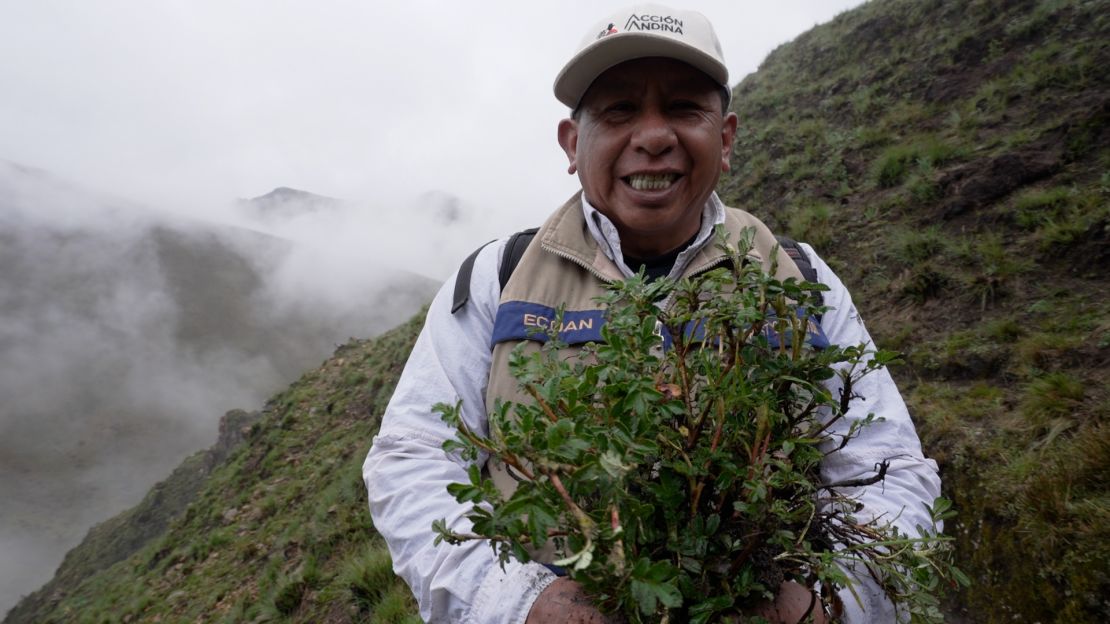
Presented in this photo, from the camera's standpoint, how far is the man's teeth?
7.23 ft

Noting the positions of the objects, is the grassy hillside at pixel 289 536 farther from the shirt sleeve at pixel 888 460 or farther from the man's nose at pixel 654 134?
the man's nose at pixel 654 134

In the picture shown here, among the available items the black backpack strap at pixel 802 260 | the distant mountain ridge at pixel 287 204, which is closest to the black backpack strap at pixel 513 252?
the black backpack strap at pixel 802 260

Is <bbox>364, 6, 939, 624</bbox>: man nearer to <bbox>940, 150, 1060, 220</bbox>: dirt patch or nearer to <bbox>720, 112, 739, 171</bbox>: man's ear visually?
<bbox>720, 112, 739, 171</bbox>: man's ear

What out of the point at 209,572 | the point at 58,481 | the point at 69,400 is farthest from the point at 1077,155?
the point at 69,400

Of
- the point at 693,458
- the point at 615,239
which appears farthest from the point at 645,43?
the point at 693,458

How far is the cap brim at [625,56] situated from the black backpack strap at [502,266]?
2.20 feet

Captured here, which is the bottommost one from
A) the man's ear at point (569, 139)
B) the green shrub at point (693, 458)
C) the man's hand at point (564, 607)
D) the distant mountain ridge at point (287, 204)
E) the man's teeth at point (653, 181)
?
the man's hand at point (564, 607)

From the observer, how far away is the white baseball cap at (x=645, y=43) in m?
2.03

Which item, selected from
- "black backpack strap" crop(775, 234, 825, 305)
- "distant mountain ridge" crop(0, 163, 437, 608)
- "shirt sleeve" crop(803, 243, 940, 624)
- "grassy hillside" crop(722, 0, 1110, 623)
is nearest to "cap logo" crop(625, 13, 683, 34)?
"black backpack strap" crop(775, 234, 825, 305)

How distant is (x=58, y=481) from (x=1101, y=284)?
7422cm

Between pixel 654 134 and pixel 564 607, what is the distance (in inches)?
65.6

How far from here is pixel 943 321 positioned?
16.6 ft

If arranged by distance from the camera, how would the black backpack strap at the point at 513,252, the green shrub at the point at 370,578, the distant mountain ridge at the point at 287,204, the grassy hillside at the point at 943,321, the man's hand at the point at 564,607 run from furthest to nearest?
the distant mountain ridge at the point at 287,204 < the green shrub at the point at 370,578 < the grassy hillside at the point at 943,321 < the black backpack strap at the point at 513,252 < the man's hand at the point at 564,607

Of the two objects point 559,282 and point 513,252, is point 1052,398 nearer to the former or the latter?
point 559,282
